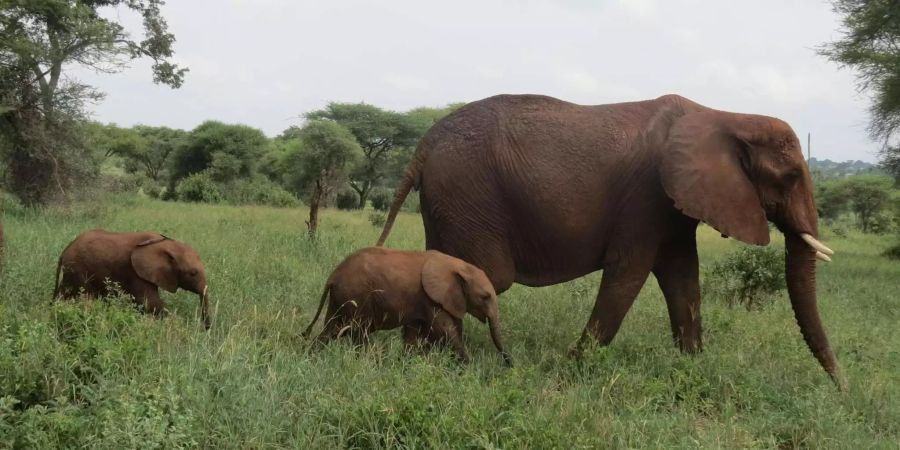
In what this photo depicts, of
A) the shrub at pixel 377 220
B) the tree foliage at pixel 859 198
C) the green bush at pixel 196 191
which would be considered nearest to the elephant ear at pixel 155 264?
the shrub at pixel 377 220

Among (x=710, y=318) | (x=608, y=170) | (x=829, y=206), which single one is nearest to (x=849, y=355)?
(x=710, y=318)

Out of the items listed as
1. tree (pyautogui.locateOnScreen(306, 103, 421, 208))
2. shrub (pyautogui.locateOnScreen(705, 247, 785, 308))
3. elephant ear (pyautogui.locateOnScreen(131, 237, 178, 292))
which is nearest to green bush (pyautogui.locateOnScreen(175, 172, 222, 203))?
tree (pyautogui.locateOnScreen(306, 103, 421, 208))

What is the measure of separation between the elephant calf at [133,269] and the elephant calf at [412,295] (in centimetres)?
122

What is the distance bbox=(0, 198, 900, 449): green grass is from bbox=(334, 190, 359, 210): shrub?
26.8 m

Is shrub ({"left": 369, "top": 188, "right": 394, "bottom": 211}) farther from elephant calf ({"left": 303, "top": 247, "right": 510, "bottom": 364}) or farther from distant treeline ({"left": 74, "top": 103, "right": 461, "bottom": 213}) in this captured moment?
elephant calf ({"left": 303, "top": 247, "right": 510, "bottom": 364})

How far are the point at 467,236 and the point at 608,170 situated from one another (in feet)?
3.43

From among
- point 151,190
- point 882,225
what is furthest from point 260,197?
point 882,225

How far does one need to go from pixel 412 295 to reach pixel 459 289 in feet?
0.95

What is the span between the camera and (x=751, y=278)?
25.1 ft

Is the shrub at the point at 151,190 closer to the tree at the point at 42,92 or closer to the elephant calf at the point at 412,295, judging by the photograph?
the tree at the point at 42,92

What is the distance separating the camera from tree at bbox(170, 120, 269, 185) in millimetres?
31281

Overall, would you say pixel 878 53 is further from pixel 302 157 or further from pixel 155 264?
pixel 302 157

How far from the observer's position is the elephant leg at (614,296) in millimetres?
4312

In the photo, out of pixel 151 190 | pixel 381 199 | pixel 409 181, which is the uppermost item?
pixel 409 181
